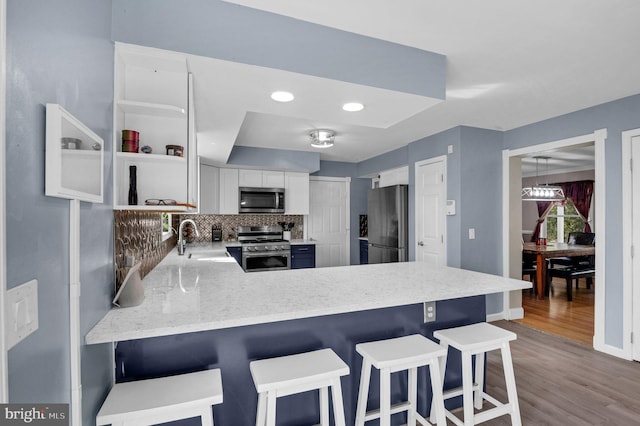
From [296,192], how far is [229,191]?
108cm

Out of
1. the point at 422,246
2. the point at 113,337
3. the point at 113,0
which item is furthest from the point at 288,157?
the point at 113,337

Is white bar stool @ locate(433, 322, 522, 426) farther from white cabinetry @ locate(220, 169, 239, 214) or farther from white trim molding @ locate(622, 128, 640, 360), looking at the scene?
white cabinetry @ locate(220, 169, 239, 214)

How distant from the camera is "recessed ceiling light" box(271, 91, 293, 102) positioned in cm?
193

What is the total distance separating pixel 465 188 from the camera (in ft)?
12.1

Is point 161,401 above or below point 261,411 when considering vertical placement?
above

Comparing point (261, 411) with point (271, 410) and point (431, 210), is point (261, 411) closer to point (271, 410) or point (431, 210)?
point (271, 410)

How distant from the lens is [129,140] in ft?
4.85

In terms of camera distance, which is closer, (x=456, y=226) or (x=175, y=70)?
(x=175, y=70)

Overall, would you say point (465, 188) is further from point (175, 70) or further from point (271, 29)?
point (175, 70)

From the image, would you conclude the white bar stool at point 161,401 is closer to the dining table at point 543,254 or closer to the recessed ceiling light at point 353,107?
the recessed ceiling light at point 353,107

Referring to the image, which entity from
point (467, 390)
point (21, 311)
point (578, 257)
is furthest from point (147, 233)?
point (578, 257)

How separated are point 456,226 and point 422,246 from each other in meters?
0.66

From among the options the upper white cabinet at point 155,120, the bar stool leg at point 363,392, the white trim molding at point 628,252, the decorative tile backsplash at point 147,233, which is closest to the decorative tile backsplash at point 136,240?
the decorative tile backsplash at point 147,233

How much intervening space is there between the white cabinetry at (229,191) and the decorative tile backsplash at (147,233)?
449 millimetres
